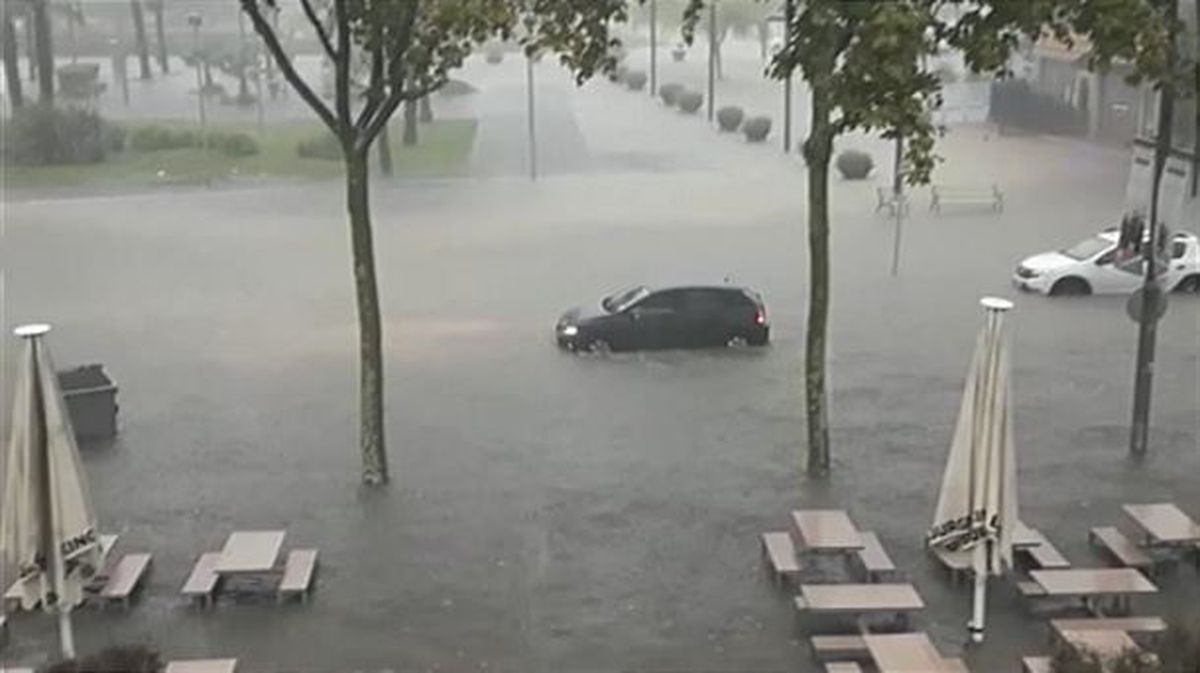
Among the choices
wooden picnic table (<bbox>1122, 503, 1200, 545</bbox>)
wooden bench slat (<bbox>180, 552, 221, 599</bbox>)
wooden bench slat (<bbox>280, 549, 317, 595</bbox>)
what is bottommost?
wooden bench slat (<bbox>280, 549, 317, 595</bbox>)

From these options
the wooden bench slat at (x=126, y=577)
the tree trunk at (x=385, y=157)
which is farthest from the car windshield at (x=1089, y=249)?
the tree trunk at (x=385, y=157)

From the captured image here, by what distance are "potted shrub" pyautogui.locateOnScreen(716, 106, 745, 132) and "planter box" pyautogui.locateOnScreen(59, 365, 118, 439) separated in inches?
1189

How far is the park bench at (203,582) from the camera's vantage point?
11281mm

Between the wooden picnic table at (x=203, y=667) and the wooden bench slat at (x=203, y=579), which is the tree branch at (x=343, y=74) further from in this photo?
the wooden picnic table at (x=203, y=667)

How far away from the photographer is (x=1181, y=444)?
1542cm

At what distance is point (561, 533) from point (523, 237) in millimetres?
16732

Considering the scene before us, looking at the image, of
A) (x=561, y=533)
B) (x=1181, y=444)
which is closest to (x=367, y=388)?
(x=561, y=533)

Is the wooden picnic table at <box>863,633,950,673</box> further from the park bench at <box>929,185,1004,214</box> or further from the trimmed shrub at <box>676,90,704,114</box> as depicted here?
the trimmed shrub at <box>676,90,704,114</box>

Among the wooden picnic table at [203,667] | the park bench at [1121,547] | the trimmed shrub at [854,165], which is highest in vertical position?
the trimmed shrub at [854,165]

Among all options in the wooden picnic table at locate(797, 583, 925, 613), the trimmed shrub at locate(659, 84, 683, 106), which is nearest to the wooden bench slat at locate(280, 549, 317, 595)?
the wooden picnic table at locate(797, 583, 925, 613)

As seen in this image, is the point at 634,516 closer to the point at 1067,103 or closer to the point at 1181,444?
the point at 1181,444

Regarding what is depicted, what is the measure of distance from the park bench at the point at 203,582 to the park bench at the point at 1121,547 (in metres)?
7.21

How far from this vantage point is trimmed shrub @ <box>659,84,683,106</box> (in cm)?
4800

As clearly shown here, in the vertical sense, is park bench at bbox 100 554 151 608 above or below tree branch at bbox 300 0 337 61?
below
